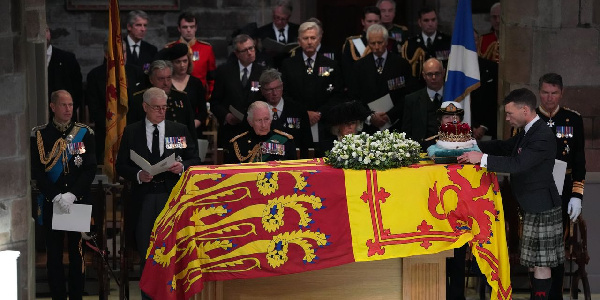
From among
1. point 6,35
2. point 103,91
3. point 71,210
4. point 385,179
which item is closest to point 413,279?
point 385,179

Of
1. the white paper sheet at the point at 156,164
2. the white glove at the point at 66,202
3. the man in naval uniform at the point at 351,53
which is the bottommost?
the white glove at the point at 66,202

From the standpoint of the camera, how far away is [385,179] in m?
9.71

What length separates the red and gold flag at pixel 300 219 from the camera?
971cm

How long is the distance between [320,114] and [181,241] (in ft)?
10.5

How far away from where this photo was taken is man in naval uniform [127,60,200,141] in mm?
12016

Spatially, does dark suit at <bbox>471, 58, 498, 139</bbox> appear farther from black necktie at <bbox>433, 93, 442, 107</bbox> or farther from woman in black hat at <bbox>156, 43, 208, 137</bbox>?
woman in black hat at <bbox>156, 43, 208, 137</bbox>

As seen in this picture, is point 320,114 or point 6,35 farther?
point 320,114

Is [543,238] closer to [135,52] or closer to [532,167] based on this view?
[532,167]

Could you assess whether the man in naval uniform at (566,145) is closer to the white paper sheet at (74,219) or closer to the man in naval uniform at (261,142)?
the man in naval uniform at (261,142)

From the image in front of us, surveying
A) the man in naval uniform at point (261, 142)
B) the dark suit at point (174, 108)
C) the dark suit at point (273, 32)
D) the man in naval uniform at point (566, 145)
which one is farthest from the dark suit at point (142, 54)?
the man in naval uniform at point (566, 145)

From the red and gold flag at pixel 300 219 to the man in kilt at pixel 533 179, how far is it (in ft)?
1.07

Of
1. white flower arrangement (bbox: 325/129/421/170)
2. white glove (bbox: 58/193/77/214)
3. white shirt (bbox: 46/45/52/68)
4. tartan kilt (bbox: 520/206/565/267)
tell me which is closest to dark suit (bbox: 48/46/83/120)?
white shirt (bbox: 46/45/52/68)

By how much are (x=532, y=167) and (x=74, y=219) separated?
3.52 meters

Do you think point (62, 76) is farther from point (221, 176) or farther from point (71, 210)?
point (221, 176)
